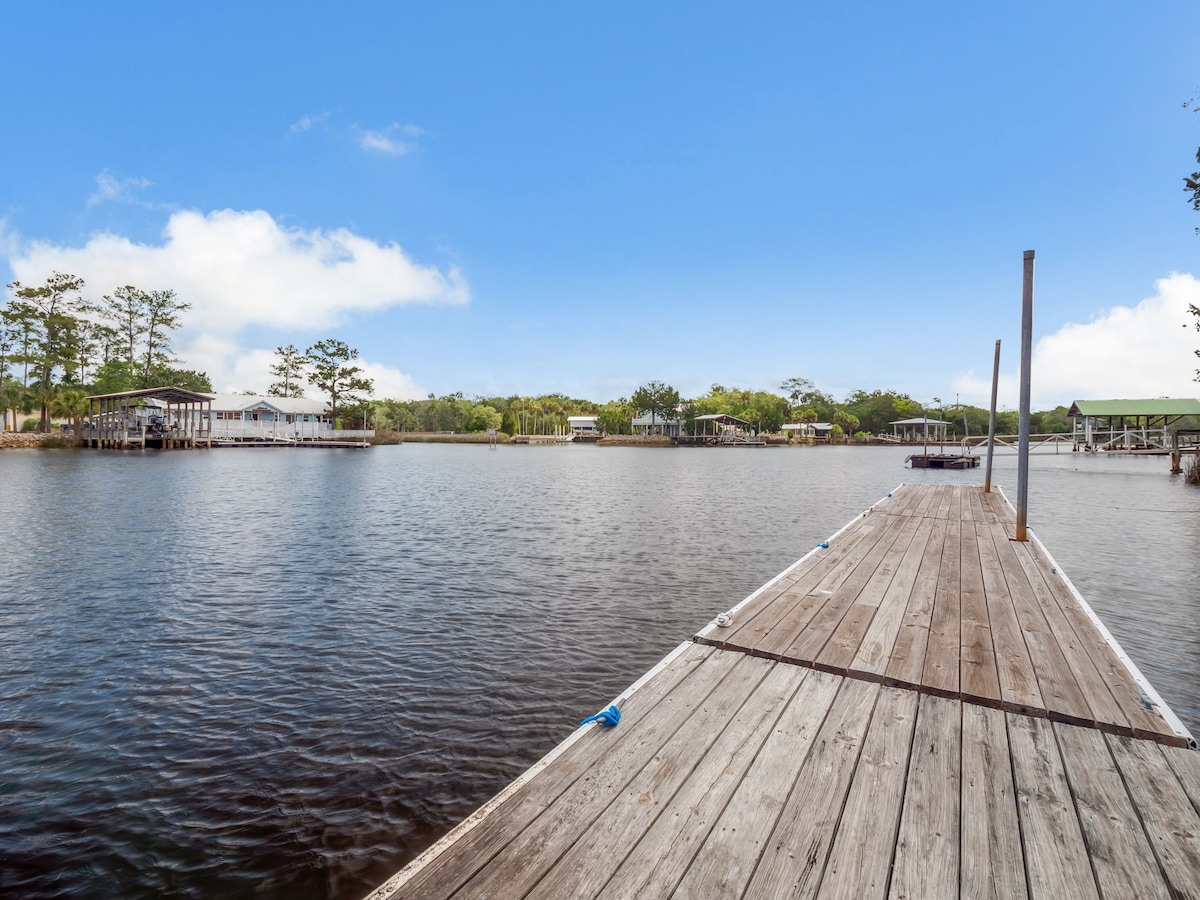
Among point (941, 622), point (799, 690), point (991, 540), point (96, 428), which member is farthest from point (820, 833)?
point (96, 428)

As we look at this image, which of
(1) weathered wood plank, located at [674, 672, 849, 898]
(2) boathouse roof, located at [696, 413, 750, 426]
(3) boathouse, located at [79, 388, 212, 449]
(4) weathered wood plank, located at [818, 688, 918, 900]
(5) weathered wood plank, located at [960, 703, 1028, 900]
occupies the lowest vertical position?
(1) weathered wood plank, located at [674, 672, 849, 898]

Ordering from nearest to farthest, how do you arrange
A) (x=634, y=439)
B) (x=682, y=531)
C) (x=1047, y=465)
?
1. (x=682, y=531)
2. (x=1047, y=465)
3. (x=634, y=439)

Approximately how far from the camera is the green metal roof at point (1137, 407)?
47375 millimetres

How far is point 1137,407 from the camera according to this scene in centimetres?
4922

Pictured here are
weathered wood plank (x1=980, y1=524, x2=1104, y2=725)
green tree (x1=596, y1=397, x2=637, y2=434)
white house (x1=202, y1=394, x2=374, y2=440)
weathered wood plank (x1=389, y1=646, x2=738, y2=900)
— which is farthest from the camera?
green tree (x1=596, y1=397, x2=637, y2=434)

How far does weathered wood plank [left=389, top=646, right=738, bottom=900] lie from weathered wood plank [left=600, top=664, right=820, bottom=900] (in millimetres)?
302

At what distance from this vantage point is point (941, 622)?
5074 millimetres

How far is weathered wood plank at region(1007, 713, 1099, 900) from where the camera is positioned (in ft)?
6.75

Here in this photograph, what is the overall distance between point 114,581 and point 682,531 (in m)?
10.9

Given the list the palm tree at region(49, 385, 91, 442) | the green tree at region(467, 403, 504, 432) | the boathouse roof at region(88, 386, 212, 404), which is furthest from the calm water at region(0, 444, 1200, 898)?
the green tree at region(467, 403, 504, 432)

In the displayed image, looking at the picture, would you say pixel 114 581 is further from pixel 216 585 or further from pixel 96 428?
pixel 96 428

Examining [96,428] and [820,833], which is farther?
[96,428]

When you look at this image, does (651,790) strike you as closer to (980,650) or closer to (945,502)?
(980,650)

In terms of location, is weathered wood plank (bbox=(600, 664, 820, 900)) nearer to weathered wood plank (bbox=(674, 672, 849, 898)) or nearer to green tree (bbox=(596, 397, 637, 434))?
weathered wood plank (bbox=(674, 672, 849, 898))
